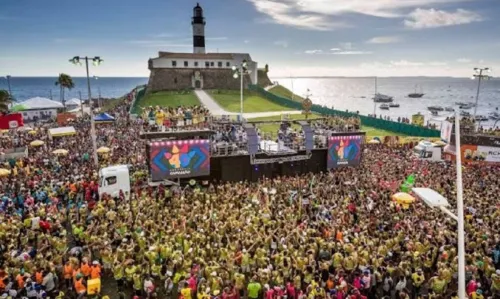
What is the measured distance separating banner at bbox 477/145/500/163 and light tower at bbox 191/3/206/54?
63697mm

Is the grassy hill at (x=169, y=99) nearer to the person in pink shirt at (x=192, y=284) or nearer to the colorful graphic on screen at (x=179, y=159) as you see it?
the colorful graphic on screen at (x=179, y=159)

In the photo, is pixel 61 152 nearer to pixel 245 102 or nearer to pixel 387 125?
pixel 245 102

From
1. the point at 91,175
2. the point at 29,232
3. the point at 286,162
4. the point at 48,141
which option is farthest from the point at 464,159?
the point at 48,141

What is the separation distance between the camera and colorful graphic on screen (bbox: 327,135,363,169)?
29078mm

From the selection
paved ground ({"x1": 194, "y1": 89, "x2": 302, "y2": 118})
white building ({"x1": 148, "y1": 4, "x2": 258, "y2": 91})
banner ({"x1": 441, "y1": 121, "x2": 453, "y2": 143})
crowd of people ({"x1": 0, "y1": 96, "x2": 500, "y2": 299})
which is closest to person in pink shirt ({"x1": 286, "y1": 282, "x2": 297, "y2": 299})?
crowd of people ({"x1": 0, "y1": 96, "x2": 500, "y2": 299})

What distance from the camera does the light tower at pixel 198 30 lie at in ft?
273

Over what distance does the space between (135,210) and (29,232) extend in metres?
4.53

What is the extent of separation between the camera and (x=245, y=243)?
15.1 m

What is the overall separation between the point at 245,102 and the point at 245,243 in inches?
1962

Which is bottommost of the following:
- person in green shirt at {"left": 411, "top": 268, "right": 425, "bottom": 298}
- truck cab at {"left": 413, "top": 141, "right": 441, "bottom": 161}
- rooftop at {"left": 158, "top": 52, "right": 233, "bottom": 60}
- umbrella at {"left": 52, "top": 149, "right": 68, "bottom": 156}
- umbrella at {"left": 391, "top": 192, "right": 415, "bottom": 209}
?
person in green shirt at {"left": 411, "top": 268, "right": 425, "bottom": 298}

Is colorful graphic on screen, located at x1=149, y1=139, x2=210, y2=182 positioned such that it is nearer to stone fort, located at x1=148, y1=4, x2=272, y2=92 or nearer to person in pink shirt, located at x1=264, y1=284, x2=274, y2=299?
person in pink shirt, located at x1=264, y1=284, x2=274, y2=299

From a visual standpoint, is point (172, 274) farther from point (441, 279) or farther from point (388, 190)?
point (388, 190)

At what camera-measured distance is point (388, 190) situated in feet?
75.3

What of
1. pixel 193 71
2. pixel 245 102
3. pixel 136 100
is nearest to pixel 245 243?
pixel 245 102
